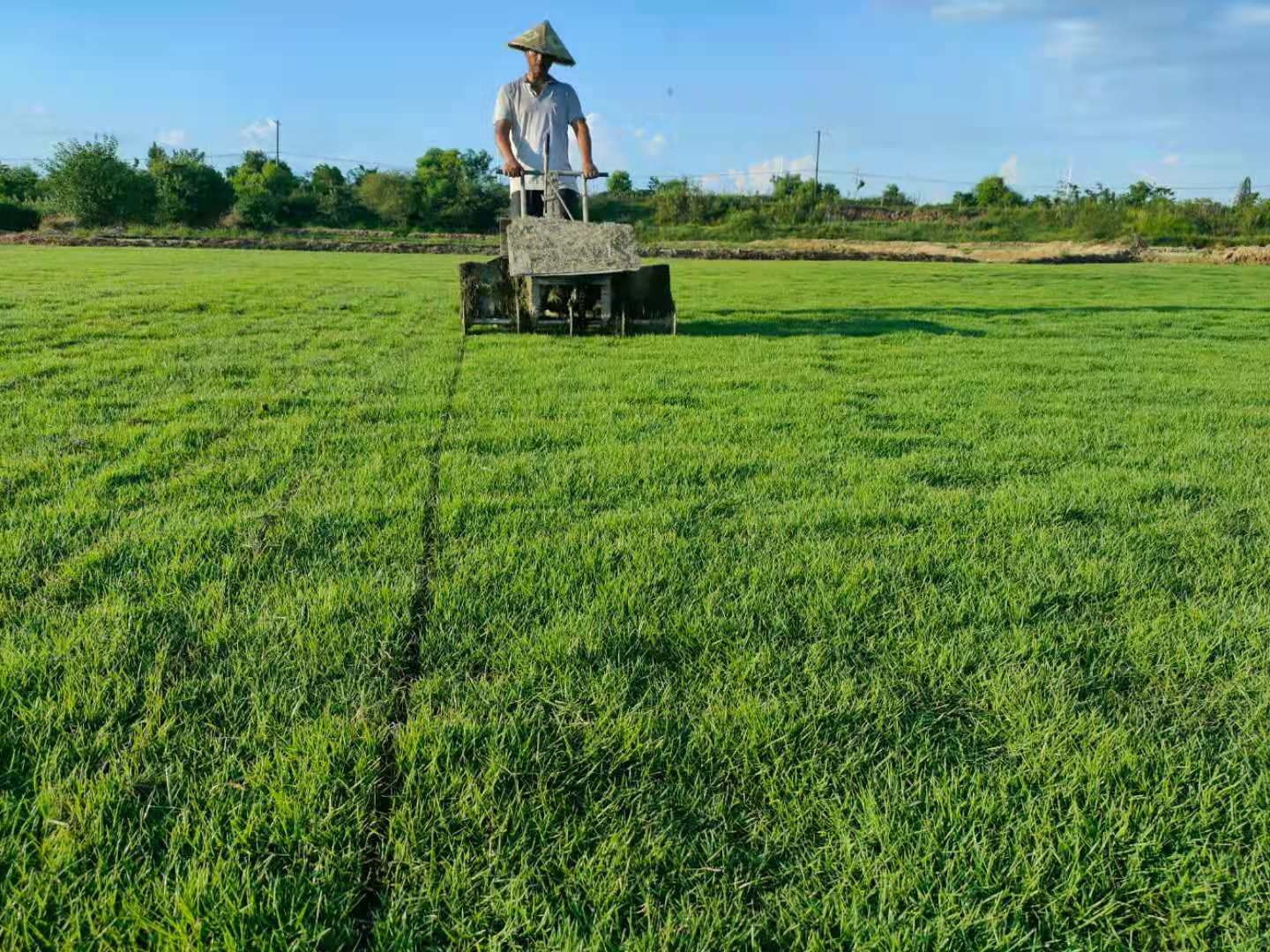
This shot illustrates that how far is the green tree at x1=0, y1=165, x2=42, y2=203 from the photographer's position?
6209 centimetres

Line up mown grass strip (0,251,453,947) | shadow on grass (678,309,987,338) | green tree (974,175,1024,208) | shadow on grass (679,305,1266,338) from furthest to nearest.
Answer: green tree (974,175,1024,208)
shadow on grass (679,305,1266,338)
shadow on grass (678,309,987,338)
mown grass strip (0,251,453,947)

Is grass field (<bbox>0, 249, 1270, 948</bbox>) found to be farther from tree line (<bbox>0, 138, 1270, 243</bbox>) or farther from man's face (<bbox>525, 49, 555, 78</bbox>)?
tree line (<bbox>0, 138, 1270, 243</bbox>)

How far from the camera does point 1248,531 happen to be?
11.2ft

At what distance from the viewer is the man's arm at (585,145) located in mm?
7992

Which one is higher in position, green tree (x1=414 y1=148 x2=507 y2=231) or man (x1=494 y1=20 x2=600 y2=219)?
green tree (x1=414 y1=148 x2=507 y2=231)

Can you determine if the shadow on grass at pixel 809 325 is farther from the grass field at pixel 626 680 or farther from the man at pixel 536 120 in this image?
the grass field at pixel 626 680

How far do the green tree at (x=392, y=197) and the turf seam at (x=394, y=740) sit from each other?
207 ft

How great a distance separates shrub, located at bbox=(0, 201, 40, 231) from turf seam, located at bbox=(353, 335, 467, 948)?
5826 cm

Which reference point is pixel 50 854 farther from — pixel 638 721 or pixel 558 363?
pixel 558 363

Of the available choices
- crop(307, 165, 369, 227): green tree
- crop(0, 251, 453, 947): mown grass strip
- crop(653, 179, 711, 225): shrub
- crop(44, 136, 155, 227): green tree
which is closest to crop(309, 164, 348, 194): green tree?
crop(307, 165, 369, 227): green tree

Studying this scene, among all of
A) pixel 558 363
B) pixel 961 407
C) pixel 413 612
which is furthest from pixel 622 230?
pixel 413 612

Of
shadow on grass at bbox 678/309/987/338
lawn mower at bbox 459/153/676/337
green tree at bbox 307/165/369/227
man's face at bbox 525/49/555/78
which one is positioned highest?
green tree at bbox 307/165/369/227

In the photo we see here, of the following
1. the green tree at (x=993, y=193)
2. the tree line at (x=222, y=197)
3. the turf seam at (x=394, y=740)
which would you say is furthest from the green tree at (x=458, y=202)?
the turf seam at (x=394, y=740)

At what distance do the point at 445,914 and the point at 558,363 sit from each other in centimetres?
582
